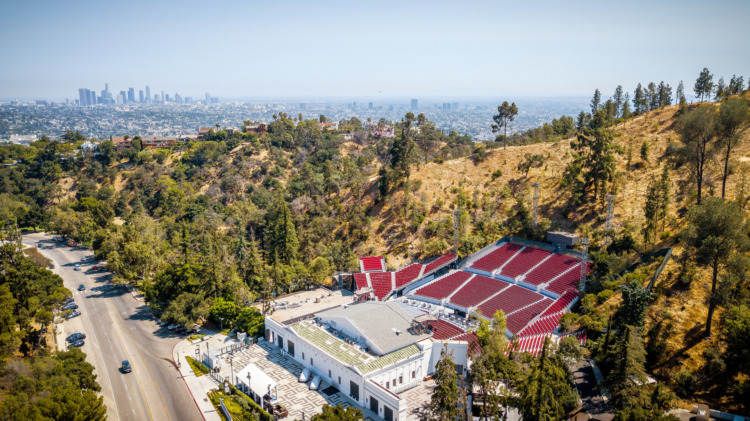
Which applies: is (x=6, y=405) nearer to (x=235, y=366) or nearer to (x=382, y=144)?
(x=235, y=366)

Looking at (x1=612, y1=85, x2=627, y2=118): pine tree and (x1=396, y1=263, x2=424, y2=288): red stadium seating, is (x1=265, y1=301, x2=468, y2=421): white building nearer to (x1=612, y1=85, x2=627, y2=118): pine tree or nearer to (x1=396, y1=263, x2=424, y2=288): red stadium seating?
(x1=396, y1=263, x2=424, y2=288): red stadium seating

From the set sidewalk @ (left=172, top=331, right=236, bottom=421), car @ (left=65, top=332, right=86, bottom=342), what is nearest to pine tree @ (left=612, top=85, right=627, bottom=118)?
sidewalk @ (left=172, top=331, right=236, bottom=421)

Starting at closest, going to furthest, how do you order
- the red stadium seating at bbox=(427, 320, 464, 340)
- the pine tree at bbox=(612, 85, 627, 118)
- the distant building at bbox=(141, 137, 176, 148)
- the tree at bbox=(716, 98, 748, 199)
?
the red stadium seating at bbox=(427, 320, 464, 340) < the tree at bbox=(716, 98, 748, 199) < the pine tree at bbox=(612, 85, 627, 118) < the distant building at bbox=(141, 137, 176, 148)

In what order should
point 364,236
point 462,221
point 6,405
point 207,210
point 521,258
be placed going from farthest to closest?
point 207,210, point 364,236, point 462,221, point 521,258, point 6,405

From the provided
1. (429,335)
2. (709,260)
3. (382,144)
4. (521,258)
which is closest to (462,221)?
(521,258)

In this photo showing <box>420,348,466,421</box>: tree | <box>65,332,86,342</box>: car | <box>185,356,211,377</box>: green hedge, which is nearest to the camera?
<box>420,348,466,421</box>: tree

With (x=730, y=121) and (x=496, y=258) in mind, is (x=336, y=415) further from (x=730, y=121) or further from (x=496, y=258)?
(x=730, y=121)
